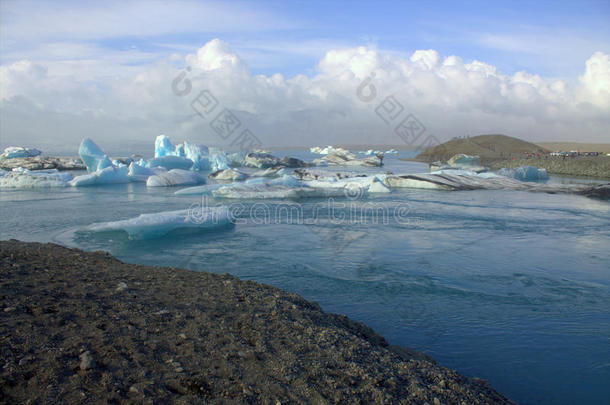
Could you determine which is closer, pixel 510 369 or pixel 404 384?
pixel 404 384

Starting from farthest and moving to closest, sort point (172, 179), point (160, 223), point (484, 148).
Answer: point (484, 148) → point (172, 179) → point (160, 223)

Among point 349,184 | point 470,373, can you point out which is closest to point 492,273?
point 470,373

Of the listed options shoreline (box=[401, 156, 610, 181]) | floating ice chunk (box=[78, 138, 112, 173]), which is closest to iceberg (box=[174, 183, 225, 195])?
floating ice chunk (box=[78, 138, 112, 173])

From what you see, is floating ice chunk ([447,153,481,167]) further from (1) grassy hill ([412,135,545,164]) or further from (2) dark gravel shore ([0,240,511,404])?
(2) dark gravel shore ([0,240,511,404])

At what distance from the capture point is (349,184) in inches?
612

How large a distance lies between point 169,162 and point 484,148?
31727 mm

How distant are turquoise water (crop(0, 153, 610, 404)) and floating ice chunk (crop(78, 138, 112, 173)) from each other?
9.50m

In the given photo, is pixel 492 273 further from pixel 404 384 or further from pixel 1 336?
pixel 1 336

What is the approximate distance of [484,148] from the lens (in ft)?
142

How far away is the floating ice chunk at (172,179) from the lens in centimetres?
1836

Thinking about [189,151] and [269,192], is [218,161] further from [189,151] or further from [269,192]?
[269,192]

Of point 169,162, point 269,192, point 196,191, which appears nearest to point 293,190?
point 269,192

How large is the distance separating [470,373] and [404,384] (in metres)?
1.02

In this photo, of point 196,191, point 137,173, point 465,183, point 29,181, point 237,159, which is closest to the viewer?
point 196,191
